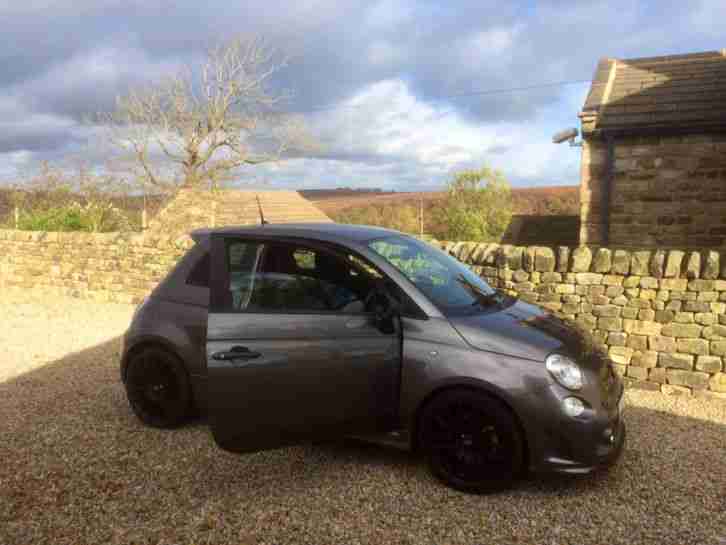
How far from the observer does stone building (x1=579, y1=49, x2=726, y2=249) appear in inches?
406

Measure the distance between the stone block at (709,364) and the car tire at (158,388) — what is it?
16.6ft

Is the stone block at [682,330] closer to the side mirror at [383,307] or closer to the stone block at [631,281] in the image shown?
the stone block at [631,281]

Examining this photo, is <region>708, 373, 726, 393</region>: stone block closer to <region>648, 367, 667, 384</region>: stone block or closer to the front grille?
<region>648, 367, 667, 384</region>: stone block

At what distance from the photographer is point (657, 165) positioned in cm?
1062

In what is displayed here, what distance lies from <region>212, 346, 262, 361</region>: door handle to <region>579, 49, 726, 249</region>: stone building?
9.35 m

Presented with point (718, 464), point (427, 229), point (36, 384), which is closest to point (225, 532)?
point (718, 464)

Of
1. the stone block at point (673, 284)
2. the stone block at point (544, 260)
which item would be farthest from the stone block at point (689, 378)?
the stone block at point (544, 260)

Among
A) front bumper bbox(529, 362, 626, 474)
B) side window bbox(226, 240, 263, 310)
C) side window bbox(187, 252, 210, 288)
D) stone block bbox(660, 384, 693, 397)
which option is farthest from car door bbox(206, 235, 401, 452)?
stone block bbox(660, 384, 693, 397)

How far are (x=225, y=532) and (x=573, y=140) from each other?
12.2 meters

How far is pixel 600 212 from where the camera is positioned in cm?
1108

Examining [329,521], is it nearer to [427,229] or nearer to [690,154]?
[690,154]

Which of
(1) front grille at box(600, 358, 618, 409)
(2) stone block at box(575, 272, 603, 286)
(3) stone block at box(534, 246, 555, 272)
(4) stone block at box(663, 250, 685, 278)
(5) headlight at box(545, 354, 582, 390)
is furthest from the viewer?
(3) stone block at box(534, 246, 555, 272)

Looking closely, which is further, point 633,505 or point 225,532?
point 633,505

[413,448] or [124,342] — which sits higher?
[124,342]
